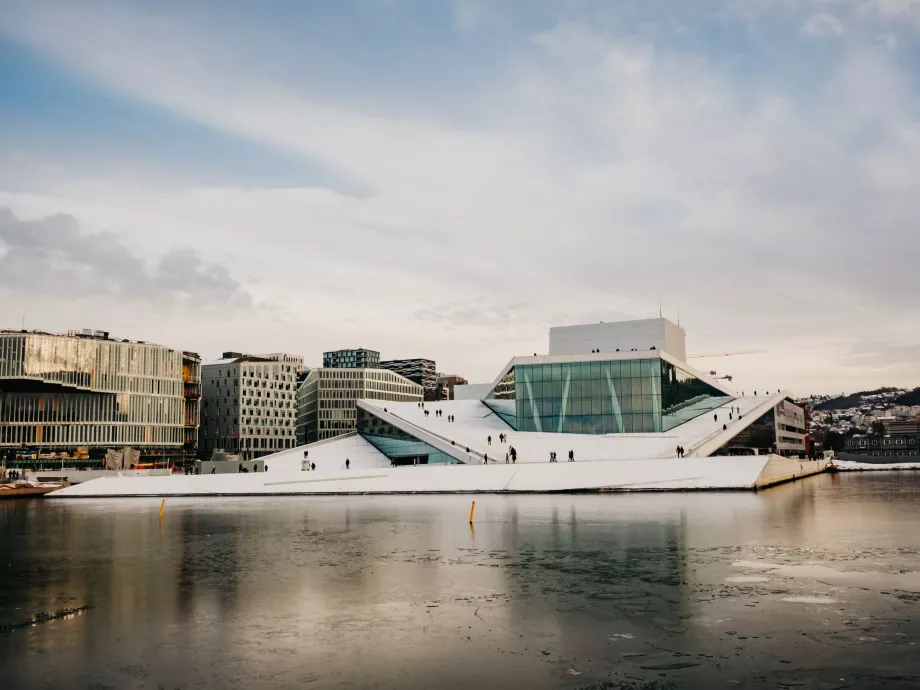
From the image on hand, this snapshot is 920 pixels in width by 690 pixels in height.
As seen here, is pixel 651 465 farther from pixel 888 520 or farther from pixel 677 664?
pixel 677 664

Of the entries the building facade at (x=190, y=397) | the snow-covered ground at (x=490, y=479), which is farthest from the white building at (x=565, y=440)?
the building facade at (x=190, y=397)

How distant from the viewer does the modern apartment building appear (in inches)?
6393

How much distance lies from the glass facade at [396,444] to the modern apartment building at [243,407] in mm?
75955

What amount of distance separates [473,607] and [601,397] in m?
67.7

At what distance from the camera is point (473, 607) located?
1485 centimetres

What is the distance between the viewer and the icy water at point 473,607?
10.7m

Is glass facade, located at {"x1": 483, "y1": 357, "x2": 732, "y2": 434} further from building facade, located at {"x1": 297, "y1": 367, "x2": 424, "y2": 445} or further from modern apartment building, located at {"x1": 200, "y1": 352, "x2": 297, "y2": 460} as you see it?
building facade, located at {"x1": 297, "y1": 367, "x2": 424, "y2": 445}

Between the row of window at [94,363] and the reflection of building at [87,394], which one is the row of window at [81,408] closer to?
the reflection of building at [87,394]

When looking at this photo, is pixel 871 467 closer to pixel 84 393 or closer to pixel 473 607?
pixel 84 393

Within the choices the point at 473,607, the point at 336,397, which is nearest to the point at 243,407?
the point at 336,397

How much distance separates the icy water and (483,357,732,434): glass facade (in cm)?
5007

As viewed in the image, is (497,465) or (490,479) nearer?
(490,479)

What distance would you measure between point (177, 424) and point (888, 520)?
102867 mm

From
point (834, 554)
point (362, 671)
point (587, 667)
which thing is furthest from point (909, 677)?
point (834, 554)
